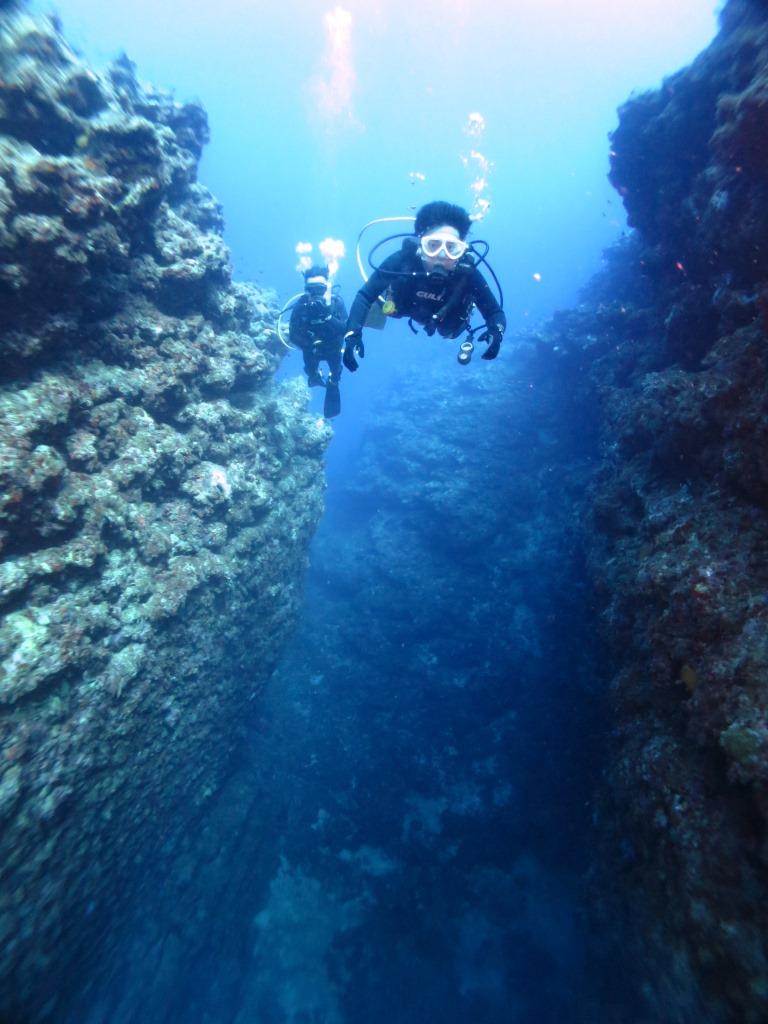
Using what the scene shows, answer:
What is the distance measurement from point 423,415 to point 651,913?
1795cm

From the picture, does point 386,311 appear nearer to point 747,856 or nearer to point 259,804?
point 747,856

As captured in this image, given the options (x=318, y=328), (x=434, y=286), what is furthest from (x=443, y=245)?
(x=318, y=328)

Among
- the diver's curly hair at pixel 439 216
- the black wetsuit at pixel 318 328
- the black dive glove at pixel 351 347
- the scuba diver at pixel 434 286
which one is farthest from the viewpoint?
the black wetsuit at pixel 318 328

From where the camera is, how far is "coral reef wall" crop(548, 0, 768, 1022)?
3.50 meters

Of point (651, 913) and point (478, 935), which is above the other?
point (651, 913)

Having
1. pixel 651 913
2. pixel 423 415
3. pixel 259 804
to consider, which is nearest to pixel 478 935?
pixel 259 804

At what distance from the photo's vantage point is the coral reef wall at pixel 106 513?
16.4 ft

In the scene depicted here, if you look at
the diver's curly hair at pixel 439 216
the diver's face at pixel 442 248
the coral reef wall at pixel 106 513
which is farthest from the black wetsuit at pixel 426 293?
the coral reef wall at pixel 106 513

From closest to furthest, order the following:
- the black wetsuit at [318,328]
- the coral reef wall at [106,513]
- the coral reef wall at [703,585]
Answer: the coral reef wall at [703,585], the coral reef wall at [106,513], the black wetsuit at [318,328]

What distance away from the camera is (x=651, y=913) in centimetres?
428

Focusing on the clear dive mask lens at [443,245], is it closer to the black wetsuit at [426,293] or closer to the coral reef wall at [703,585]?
the black wetsuit at [426,293]

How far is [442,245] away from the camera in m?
5.41

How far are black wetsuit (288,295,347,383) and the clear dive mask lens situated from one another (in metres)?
4.28

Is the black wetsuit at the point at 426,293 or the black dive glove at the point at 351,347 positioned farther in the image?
the black wetsuit at the point at 426,293
